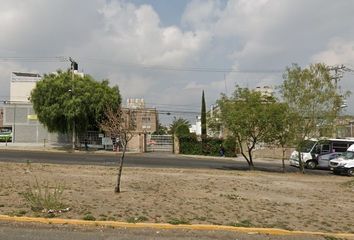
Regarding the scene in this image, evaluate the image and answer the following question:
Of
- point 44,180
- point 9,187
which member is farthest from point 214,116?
point 9,187

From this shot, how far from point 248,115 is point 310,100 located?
170 inches

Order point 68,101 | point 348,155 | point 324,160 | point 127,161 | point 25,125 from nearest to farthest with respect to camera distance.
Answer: point 127,161, point 348,155, point 324,160, point 68,101, point 25,125

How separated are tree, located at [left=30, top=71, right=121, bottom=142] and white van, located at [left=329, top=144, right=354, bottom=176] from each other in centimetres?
2442

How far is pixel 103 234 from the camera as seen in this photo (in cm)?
903

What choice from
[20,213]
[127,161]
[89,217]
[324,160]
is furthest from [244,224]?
[324,160]

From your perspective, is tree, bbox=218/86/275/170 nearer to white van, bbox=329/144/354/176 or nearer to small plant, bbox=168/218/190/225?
white van, bbox=329/144/354/176

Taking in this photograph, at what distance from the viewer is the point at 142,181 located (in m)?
17.8

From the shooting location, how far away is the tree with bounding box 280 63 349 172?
100 feet

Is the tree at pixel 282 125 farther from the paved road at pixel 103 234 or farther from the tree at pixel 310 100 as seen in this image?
the paved road at pixel 103 234

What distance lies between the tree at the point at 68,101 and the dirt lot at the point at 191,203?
31827 millimetres

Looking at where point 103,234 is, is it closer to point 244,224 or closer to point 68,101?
point 244,224

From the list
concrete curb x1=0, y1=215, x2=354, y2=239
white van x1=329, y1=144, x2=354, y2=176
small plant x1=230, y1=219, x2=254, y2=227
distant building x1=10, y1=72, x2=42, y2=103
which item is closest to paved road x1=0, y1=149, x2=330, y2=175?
white van x1=329, y1=144, x2=354, y2=176

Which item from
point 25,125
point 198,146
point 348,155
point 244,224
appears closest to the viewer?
point 244,224

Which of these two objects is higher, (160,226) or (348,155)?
(348,155)
